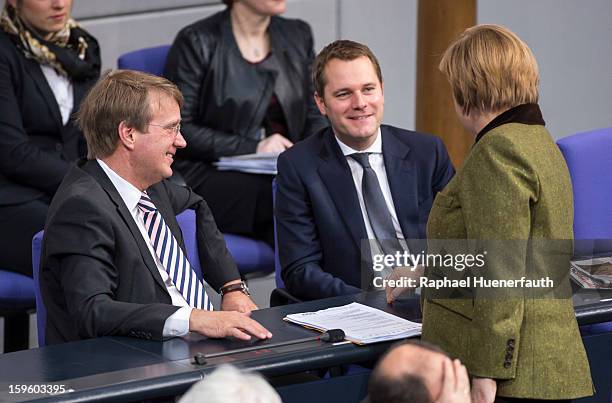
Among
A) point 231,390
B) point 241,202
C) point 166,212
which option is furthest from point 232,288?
point 231,390

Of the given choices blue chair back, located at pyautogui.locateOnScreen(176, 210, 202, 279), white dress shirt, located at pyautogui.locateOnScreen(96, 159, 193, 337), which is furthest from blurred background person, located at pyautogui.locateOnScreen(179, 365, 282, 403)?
blue chair back, located at pyautogui.locateOnScreen(176, 210, 202, 279)

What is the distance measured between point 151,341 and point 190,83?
179cm

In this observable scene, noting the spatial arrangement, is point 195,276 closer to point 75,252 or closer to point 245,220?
point 75,252

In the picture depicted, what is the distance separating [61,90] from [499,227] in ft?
7.33

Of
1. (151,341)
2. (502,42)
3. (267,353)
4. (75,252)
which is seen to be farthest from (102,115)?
(502,42)

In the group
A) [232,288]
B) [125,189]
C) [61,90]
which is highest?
[61,90]

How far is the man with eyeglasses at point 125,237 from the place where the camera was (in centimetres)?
254

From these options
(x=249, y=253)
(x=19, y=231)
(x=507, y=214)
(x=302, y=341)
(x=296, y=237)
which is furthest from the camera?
(x=249, y=253)

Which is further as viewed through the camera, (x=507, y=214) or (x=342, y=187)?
(x=342, y=187)

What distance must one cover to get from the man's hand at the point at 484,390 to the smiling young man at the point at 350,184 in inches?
37.6

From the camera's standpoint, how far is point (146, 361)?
2.35m

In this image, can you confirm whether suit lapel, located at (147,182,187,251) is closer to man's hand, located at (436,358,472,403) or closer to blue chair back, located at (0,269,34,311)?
blue chair back, located at (0,269,34,311)

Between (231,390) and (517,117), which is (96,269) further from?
(231,390)

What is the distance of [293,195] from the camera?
3283 mm
